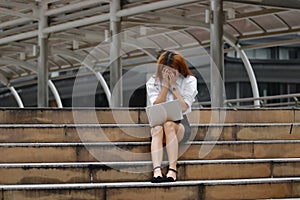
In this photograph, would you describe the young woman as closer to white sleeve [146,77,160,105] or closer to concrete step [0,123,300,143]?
white sleeve [146,77,160,105]

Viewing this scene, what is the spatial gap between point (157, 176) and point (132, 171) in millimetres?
366

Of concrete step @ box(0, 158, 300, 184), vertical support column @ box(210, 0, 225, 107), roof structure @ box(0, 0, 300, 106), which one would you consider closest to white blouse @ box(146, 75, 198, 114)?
concrete step @ box(0, 158, 300, 184)

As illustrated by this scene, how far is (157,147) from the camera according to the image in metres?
6.09

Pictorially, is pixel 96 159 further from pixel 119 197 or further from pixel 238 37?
pixel 238 37

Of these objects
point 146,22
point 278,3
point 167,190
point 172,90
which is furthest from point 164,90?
point 146,22

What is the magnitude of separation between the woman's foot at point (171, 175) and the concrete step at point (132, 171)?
0.16 metres

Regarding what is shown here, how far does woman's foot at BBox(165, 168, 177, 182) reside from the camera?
5856 millimetres

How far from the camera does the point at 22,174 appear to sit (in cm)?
597

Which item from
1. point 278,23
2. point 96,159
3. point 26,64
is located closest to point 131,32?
point 278,23

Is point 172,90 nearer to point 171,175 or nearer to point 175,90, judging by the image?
point 175,90

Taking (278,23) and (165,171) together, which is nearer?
(165,171)

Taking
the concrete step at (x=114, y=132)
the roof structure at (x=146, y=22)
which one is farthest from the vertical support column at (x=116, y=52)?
the concrete step at (x=114, y=132)

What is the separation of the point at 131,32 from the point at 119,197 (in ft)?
43.9

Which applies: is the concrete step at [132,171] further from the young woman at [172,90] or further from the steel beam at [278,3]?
the steel beam at [278,3]
